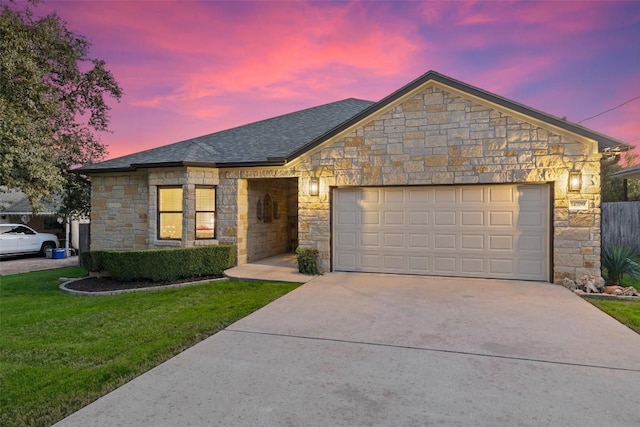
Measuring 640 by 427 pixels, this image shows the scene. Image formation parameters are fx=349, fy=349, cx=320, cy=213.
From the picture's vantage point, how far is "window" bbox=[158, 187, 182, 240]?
34.6 ft

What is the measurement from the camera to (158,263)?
897 cm

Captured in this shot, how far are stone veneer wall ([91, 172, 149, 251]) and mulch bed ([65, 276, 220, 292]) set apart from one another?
2034 millimetres

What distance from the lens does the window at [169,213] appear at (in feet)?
34.6

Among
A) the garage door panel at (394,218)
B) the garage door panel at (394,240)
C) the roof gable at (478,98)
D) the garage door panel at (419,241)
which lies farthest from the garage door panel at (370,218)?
the roof gable at (478,98)

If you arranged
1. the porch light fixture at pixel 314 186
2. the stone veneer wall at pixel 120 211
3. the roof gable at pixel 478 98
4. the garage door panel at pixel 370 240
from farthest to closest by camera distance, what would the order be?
the stone veneer wall at pixel 120 211 < the porch light fixture at pixel 314 186 < the garage door panel at pixel 370 240 < the roof gable at pixel 478 98

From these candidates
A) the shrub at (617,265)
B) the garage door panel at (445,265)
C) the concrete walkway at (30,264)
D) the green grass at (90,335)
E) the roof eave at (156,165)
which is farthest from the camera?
the concrete walkway at (30,264)

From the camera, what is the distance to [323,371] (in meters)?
3.70

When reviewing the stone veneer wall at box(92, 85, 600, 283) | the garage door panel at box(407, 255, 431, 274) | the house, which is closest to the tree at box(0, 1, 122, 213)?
the house

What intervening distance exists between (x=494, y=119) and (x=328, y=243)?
506 centimetres

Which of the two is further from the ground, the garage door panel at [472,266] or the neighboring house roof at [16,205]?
the neighboring house roof at [16,205]

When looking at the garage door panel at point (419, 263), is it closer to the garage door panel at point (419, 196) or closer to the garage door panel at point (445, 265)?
the garage door panel at point (445, 265)

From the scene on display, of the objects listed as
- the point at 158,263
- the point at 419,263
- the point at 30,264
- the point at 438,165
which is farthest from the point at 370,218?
the point at 30,264

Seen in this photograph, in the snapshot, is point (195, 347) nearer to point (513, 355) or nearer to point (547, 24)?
point (513, 355)

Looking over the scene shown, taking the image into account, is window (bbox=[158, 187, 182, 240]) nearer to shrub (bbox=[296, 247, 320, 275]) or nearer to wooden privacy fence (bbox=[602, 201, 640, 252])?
shrub (bbox=[296, 247, 320, 275])
